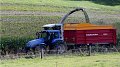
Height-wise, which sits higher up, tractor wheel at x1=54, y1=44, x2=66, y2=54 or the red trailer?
the red trailer

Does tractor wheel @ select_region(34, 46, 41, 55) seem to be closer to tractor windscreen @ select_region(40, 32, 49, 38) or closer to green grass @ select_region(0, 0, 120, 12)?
tractor windscreen @ select_region(40, 32, 49, 38)

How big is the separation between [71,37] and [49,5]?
69.2 ft

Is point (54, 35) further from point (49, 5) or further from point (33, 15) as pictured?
point (49, 5)

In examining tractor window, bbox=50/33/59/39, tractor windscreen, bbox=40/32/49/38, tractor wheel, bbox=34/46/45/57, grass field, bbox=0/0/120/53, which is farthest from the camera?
grass field, bbox=0/0/120/53

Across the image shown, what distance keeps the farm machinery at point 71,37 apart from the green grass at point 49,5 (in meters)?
14.9

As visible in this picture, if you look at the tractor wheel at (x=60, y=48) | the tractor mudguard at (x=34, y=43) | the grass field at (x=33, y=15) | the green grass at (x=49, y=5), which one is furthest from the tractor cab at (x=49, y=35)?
the green grass at (x=49, y=5)

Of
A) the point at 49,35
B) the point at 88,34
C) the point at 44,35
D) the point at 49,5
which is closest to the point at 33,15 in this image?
the point at 49,5

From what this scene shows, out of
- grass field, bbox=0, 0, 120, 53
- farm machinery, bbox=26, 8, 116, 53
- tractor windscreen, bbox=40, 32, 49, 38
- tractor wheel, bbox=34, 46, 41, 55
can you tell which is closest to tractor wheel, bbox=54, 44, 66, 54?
farm machinery, bbox=26, 8, 116, 53

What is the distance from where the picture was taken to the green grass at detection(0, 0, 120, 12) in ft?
157

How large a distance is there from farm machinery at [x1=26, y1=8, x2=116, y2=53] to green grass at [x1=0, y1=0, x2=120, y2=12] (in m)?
14.9

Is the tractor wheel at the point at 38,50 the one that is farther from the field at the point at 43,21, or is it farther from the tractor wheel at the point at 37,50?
the field at the point at 43,21

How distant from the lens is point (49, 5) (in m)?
52.0

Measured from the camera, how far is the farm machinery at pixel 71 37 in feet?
98.2

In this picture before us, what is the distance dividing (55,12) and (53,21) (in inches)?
232
